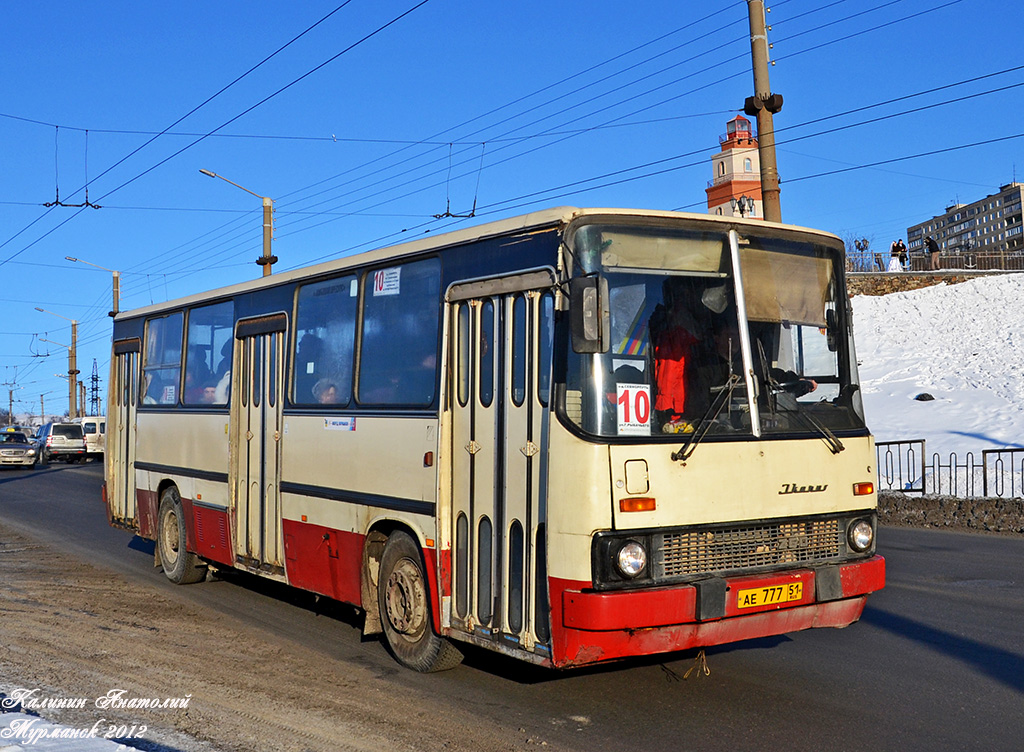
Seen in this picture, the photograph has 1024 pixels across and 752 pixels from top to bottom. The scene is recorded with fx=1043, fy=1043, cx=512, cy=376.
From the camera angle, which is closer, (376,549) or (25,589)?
(376,549)

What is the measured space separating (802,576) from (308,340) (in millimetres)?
4552

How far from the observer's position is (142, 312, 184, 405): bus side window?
11.5 m

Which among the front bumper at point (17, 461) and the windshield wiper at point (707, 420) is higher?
the windshield wiper at point (707, 420)

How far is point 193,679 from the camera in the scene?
6902 mm

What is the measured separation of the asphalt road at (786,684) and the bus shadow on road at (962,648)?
0.02 m

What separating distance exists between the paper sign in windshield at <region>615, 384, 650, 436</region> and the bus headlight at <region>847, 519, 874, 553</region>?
1.66 meters

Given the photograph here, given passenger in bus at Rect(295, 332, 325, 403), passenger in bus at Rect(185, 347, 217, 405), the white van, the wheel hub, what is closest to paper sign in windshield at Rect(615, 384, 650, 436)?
the wheel hub

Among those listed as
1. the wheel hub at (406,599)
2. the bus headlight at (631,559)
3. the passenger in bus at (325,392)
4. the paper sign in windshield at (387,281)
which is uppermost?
the paper sign in windshield at (387,281)

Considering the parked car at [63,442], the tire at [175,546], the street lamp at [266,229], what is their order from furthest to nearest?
the parked car at [63,442] < the street lamp at [266,229] < the tire at [175,546]

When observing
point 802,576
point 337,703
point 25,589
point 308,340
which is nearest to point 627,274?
point 802,576

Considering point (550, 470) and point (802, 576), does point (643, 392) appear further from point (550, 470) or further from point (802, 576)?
point (802, 576)

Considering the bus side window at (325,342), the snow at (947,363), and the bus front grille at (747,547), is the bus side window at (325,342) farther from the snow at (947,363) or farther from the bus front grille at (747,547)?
the snow at (947,363)

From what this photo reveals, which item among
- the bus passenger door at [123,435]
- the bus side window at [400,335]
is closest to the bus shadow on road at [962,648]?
the bus side window at [400,335]

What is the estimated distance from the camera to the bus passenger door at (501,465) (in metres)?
5.99
